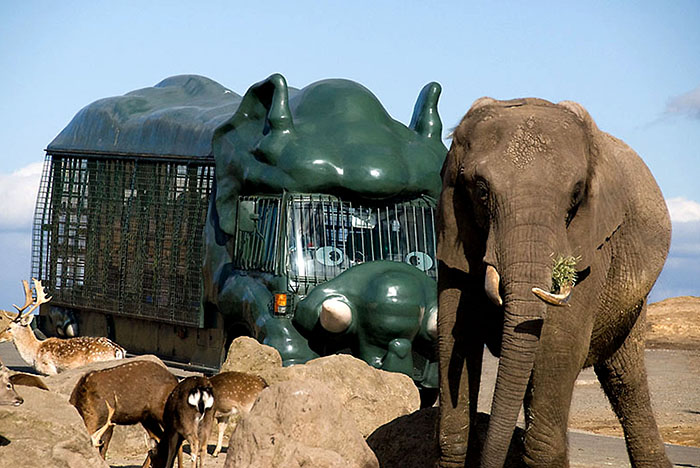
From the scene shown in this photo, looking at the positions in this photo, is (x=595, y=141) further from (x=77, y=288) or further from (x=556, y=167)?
(x=77, y=288)

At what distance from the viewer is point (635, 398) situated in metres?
9.61

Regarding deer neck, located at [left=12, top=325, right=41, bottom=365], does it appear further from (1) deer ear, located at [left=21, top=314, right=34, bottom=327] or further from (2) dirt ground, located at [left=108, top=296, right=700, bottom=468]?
(2) dirt ground, located at [left=108, top=296, right=700, bottom=468]

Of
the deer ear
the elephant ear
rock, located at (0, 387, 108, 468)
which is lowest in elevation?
the deer ear

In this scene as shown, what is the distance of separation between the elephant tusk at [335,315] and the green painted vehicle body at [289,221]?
0.09ft

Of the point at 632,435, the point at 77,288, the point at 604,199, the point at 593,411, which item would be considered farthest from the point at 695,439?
the point at 77,288

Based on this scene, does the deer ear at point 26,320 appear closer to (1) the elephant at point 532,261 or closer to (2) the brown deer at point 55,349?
(2) the brown deer at point 55,349

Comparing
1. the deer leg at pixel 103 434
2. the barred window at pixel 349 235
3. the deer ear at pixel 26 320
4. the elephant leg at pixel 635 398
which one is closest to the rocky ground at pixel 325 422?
the deer leg at pixel 103 434

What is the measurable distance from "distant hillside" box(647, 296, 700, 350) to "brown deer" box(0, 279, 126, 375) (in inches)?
860

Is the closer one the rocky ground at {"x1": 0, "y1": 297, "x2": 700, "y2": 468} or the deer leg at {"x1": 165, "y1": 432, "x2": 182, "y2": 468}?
the rocky ground at {"x1": 0, "y1": 297, "x2": 700, "y2": 468}

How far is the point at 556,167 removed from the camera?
24.0ft

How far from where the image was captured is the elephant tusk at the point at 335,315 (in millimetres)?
13086

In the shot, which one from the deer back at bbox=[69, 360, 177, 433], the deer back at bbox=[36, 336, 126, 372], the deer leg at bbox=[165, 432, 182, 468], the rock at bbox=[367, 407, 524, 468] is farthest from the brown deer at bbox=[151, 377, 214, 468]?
the deer back at bbox=[36, 336, 126, 372]

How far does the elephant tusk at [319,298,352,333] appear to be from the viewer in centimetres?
1309

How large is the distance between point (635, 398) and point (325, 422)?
311cm
